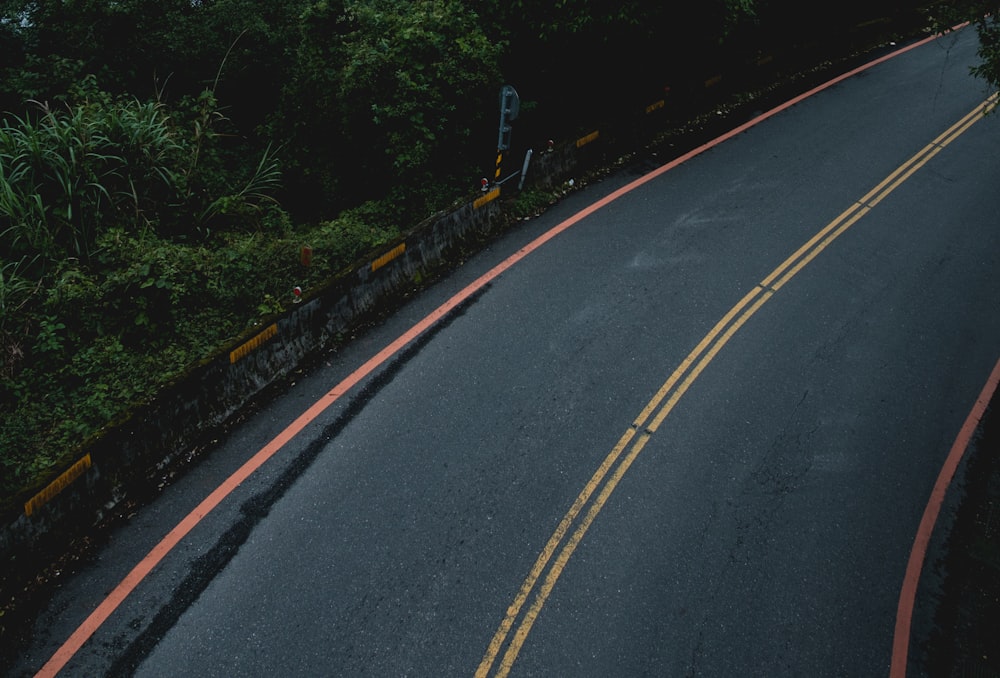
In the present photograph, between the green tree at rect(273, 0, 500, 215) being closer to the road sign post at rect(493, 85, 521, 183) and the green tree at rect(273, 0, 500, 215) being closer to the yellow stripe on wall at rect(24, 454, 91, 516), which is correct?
the road sign post at rect(493, 85, 521, 183)

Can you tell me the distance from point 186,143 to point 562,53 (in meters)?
6.77

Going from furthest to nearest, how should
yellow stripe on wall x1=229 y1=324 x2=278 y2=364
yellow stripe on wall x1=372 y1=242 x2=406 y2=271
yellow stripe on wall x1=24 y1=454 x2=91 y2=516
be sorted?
yellow stripe on wall x1=372 y1=242 x2=406 y2=271, yellow stripe on wall x1=229 y1=324 x2=278 y2=364, yellow stripe on wall x1=24 y1=454 x2=91 y2=516

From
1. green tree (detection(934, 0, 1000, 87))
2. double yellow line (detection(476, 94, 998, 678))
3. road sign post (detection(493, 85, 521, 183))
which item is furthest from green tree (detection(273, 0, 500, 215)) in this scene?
green tree (detection(934, 0, 1000, 87))

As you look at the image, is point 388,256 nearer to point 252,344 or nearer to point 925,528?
point 252,344

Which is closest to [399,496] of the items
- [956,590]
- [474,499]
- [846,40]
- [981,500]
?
[474,499]

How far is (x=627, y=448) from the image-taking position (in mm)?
7180

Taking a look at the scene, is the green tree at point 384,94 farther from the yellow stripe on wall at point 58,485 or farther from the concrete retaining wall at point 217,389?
the yellow stripe on wall at point 58,485

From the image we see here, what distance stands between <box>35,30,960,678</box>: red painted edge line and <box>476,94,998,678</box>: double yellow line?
9.72 ft

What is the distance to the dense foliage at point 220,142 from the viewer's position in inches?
291

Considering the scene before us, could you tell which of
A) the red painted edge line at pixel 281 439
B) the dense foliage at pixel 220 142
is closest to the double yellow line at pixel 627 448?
the red painted edge line at pixel 281 439

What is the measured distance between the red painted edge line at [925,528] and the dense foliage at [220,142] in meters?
5.21

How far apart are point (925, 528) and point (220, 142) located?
11.9 meters

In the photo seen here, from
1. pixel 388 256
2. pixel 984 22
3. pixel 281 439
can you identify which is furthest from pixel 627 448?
pixel 984 22

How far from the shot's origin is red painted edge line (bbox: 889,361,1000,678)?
578 centimetres
